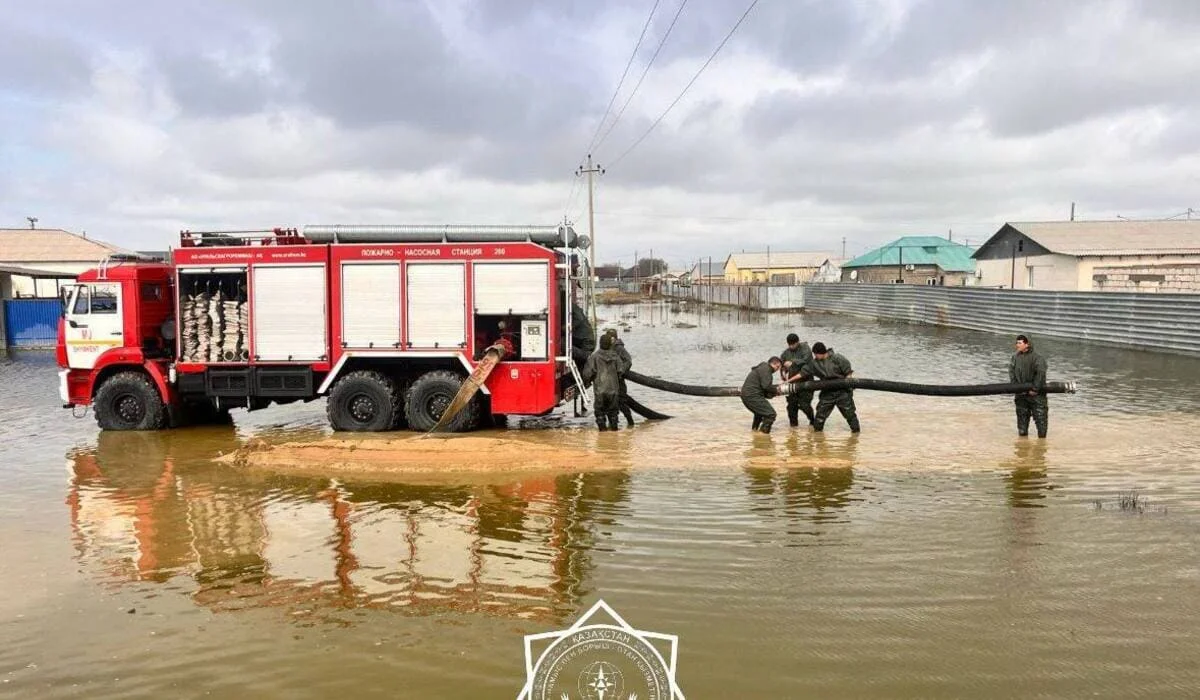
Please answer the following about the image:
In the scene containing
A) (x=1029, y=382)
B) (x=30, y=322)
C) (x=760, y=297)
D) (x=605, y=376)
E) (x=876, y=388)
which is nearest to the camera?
(x=1029, y=382)

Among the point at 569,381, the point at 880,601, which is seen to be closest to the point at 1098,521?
the point at 880,601

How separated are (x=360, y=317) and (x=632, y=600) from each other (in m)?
8.33

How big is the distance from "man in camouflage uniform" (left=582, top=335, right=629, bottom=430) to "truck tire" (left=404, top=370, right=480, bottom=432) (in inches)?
75.6

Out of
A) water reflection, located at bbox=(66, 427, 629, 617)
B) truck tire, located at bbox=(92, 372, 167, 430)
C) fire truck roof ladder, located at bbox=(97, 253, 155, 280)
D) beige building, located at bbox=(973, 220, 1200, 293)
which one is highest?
beige building, located at bbox=(973, 220, 1200, 293)

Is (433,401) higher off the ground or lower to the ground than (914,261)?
lower

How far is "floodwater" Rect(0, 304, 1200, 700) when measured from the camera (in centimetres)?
477

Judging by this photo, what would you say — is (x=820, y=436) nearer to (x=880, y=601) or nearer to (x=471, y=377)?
(x=471, y=377)

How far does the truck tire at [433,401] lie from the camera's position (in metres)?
12.6

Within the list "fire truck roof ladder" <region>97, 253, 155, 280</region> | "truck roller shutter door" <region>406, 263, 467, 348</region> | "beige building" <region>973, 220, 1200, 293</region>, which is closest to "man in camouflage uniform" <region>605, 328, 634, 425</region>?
"truck roller shutter door" <region>406, 263, 467, 348</region>

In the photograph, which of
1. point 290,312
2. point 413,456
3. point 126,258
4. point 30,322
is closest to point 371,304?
point 290,312

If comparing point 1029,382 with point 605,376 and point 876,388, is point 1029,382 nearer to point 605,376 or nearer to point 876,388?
point 876,388

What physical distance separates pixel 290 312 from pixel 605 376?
5.14 m

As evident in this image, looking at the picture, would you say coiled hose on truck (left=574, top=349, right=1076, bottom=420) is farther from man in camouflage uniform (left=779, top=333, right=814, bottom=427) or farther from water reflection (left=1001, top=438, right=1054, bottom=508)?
water reflection (left=1001, top=438, right=1054, bottom=508)

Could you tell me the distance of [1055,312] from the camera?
1201 inches
